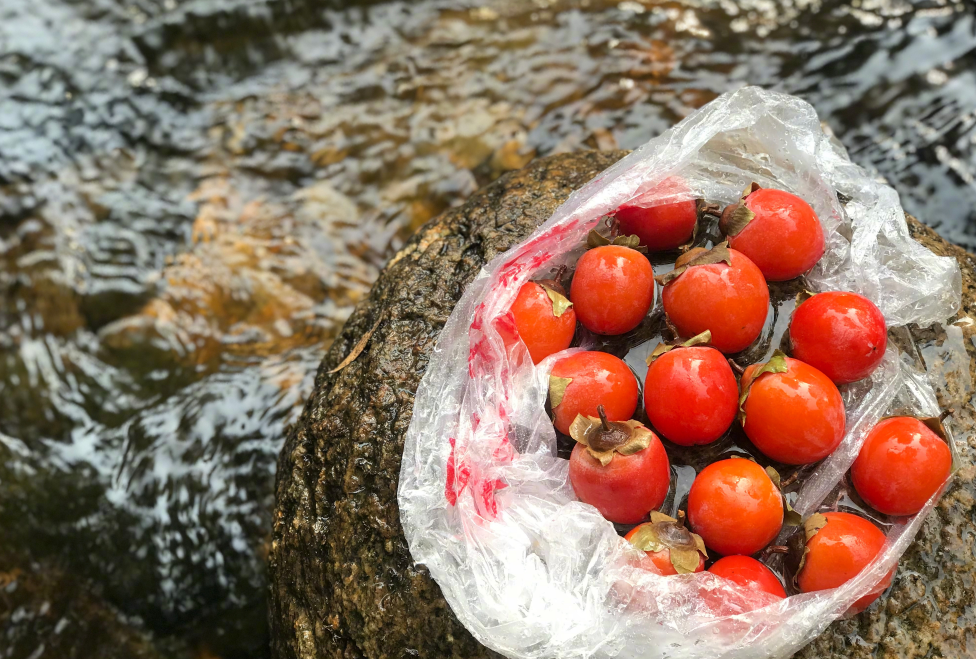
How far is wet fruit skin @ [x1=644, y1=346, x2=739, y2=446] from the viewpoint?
1312mm

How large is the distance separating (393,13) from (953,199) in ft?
9.09

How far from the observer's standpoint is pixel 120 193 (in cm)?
323

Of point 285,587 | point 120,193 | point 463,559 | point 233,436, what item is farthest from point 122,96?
point 463,559

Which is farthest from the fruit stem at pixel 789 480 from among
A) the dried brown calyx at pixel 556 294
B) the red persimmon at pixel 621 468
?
the dried brown calyx at pixel 556 294

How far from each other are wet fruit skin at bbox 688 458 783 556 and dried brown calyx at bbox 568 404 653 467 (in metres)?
0.15

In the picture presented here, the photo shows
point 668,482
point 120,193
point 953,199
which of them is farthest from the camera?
point 120,193

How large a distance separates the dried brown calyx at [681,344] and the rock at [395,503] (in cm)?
51

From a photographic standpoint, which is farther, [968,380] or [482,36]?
[482,36]

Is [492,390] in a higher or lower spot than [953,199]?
higher

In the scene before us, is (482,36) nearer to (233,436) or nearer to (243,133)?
(243,133)

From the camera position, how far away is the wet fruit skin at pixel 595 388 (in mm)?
1361

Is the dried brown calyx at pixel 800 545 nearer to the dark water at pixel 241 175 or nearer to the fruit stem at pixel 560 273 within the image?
the fruit stem at pixel 560 273

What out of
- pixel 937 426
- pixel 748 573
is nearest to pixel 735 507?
pixel 748 573

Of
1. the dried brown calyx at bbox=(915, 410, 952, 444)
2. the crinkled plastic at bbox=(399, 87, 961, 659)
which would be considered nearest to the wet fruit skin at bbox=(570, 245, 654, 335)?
the crinkled plastic at bbox=(399, 87, 961, 659)
